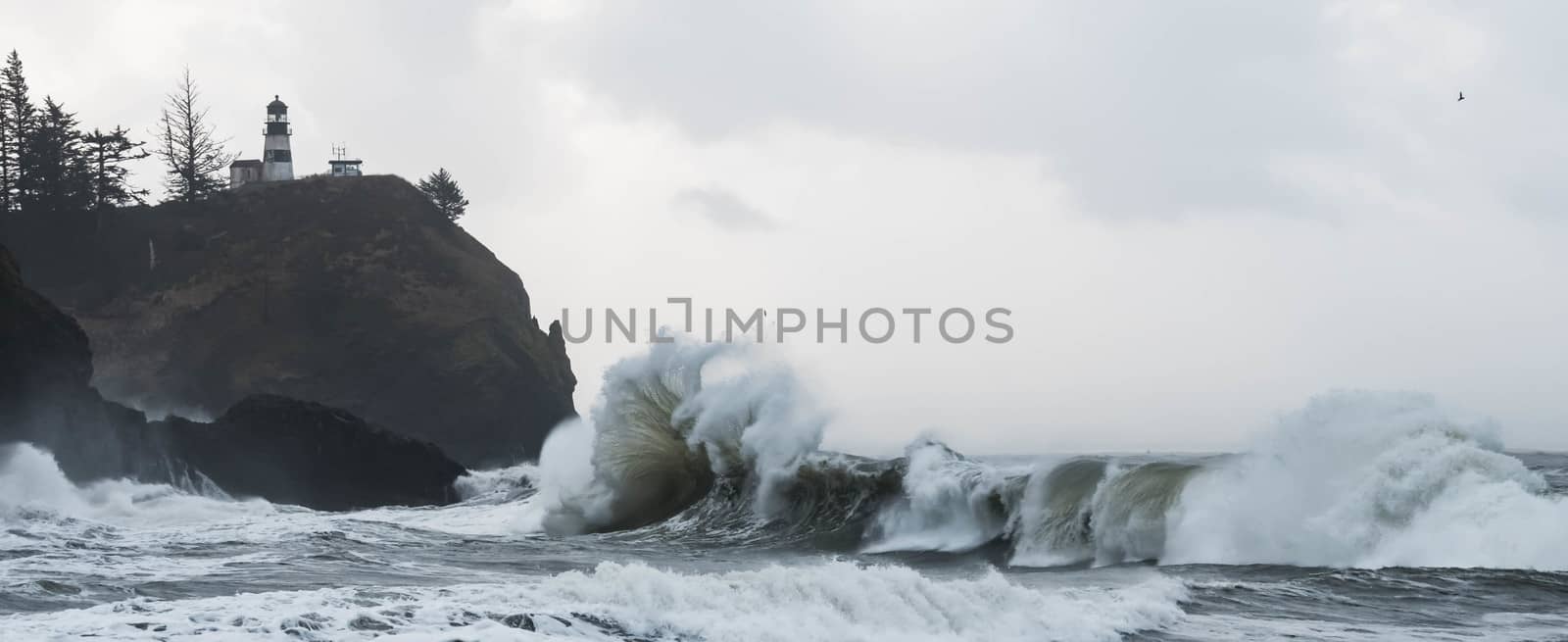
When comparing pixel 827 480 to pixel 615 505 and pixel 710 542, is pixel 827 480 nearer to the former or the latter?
pixel 710 542

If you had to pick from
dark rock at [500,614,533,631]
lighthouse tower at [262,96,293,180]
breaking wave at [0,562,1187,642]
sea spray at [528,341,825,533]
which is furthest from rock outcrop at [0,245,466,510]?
lighthouse tower at [262,96,293,180]

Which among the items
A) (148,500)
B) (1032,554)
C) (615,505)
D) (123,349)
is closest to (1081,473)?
(1032,554)

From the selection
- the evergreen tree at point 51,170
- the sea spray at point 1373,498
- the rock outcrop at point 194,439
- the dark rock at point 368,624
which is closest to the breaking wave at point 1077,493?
the sea spray at point 1373,498

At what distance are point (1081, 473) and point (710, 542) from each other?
16.2 ft

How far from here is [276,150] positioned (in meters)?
66.3

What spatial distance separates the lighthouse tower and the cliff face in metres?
5.75

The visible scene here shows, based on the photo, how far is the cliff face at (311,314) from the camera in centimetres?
5272

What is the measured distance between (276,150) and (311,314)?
46.5 feet

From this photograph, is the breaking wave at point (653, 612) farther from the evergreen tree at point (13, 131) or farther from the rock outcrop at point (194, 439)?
the evergreen tree at point (13, 131)

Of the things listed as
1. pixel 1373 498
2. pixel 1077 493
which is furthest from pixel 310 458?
pixel 1373 498

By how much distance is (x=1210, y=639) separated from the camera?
1006 centimetres

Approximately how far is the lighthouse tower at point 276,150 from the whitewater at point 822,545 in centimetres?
4299

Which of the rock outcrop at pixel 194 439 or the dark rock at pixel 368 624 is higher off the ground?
the rock outcrop at pixel 194 439

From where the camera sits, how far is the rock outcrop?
25125mm
